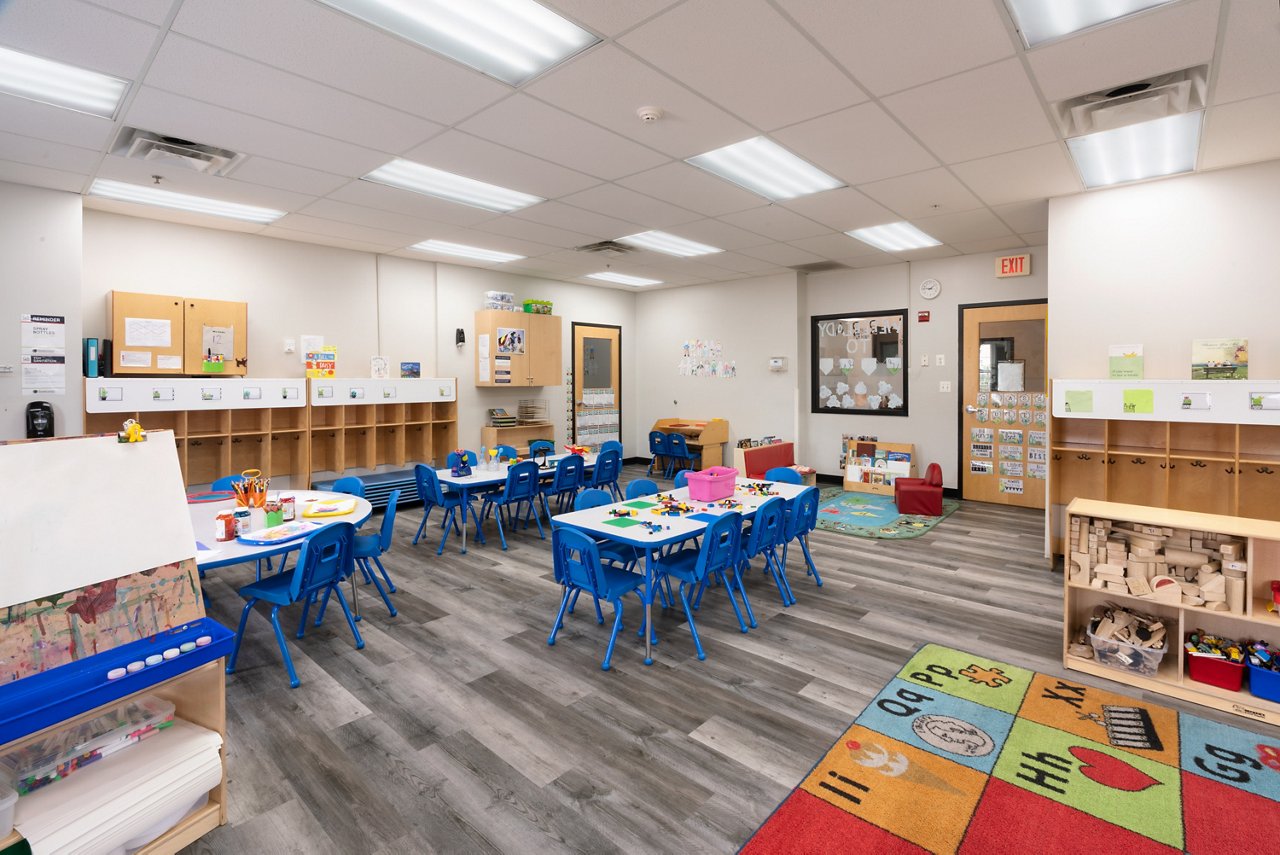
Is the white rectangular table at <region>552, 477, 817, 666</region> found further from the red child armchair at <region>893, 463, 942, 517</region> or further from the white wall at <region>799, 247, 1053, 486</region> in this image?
the white wall at <region>799, 247, 1053, 486</region>

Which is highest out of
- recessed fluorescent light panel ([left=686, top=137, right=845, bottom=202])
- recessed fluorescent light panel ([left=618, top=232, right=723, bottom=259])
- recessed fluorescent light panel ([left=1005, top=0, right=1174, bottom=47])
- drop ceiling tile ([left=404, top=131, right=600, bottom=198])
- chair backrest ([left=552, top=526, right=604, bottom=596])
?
recessed fluorescent light panel ([left=618, top=232, right=723, bottom=259])

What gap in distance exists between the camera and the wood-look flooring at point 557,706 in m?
2.27

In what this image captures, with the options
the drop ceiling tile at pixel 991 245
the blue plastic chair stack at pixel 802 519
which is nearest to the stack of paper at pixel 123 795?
the blue plastic chair stack at pixel 802 519

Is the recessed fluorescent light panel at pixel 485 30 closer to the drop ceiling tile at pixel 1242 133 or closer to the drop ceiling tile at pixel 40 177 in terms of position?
the drop ceiling tile at pixel 40 177

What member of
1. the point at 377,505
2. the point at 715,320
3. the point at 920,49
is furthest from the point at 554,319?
the point at 920,49

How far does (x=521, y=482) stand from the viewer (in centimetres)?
597

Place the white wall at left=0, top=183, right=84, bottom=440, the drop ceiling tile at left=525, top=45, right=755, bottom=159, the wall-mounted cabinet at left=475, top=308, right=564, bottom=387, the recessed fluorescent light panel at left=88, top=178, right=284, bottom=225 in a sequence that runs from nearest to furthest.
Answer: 1. the drop ceiling tile at left=525, top=45, right=755, bottom=159
2. the white wall at left=0, top=183, right=84, bottom=440
3. the recessed fluorescent light panel at left=88, top=178, right=284, bottom=225
4. the wall-mounted cabinet at left=475, top=308, right=564, bottom=387

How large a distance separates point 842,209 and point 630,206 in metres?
1.92

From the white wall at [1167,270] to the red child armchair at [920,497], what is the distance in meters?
2.15

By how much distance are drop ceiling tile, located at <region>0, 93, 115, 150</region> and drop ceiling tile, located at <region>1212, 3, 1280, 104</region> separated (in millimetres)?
5775

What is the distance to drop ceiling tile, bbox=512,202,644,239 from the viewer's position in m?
5.45

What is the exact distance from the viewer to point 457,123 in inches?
142

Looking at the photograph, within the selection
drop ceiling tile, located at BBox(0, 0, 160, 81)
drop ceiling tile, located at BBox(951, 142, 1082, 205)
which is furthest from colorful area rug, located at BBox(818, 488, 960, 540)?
drop ceiling tile, located at BBox(0, 0, 160, 81)

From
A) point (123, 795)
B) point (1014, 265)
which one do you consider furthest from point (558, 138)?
point (1014, 265)
